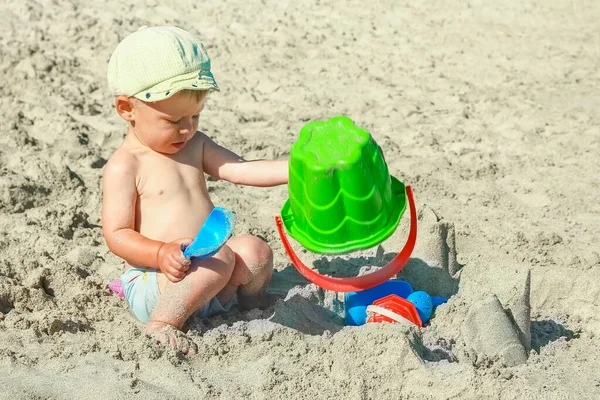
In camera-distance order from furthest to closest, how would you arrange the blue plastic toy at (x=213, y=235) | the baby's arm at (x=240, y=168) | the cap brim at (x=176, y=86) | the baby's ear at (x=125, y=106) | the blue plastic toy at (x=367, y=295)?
the baby's arm at (x=240, y=168) → the blue plastic toy at (x=367, y=295) → the baby's ear at (x=125, y=106) → the cap brim at (x=176, y=86) → the blue plastic toy at (x=213, y=235)

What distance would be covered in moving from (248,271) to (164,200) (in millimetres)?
339

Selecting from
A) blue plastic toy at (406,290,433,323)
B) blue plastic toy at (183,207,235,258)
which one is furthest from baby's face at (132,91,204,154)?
blue plastic toy at (406,290,433,323)

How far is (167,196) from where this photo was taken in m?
2.77

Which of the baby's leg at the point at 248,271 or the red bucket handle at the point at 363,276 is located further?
the baby's leg at the point at 248,271

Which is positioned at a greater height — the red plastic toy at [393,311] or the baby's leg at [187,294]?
the baby's leg at [187,294]

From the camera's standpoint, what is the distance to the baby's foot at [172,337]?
251 cm

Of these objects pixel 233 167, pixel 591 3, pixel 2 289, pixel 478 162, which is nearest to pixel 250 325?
pixel 233 167

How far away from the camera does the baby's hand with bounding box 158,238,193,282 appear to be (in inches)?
99.5

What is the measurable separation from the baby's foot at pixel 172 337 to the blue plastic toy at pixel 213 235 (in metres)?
0.23

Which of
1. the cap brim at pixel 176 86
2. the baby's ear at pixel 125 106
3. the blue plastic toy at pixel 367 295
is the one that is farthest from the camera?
the blue plastic toy at pixel 367 295

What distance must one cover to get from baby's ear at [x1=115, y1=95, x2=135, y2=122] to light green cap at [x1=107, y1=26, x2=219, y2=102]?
28 millimetres

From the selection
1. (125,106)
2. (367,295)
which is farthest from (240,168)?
(367,295)

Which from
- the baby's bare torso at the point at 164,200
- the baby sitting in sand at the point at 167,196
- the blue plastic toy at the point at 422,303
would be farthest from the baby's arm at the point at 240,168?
the blue plastic toy at the point at 422,303

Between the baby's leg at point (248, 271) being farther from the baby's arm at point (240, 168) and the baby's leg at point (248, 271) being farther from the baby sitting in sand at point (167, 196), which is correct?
the baby's arm at point (240, 168)
